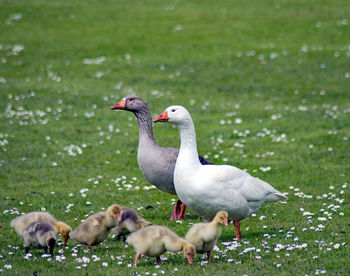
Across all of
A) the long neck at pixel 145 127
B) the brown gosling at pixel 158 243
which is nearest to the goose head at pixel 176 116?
the long neck at pixel 145 127

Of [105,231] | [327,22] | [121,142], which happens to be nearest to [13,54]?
[121,142]

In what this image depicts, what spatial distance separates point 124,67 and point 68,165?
14.2 metres

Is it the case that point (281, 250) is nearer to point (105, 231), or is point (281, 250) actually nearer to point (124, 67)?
point (105, 231)

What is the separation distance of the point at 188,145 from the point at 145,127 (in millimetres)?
2653

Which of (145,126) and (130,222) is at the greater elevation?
(145,126)

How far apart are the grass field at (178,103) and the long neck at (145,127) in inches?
58.7

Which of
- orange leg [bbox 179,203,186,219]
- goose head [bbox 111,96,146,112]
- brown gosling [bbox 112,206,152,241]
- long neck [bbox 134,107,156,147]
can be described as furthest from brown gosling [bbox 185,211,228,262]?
goose head [bbox 111,96,146,112]

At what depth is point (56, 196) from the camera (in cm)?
1248

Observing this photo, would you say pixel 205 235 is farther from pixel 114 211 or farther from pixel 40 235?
pixel 40 235

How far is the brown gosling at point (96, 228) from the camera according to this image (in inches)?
332

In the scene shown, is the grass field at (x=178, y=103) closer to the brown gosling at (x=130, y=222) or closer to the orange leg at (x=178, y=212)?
the orange leg at (x=178, y=212)

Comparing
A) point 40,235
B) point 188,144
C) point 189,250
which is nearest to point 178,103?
point 188,144

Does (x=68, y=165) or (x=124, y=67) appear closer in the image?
(x=68, y=165)

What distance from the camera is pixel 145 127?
1166 centimetres
